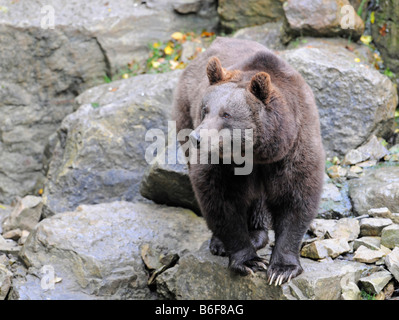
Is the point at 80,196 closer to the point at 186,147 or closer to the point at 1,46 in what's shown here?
the point at 186,147

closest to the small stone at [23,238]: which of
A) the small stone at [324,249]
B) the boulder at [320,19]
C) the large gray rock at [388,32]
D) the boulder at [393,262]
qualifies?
the small stone at [324,249]

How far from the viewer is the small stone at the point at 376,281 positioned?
4.83m

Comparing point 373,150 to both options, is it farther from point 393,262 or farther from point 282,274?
point 282,274

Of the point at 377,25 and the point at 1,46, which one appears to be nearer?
the point at 377,25

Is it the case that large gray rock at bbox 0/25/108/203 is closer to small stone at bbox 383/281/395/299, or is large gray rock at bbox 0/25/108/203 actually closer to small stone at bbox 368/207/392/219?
small stone at bbox 368/207/392/219

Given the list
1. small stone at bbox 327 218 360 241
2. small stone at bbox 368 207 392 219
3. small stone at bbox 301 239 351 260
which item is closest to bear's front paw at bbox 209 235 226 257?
small stone at bbox 301 239 351 260

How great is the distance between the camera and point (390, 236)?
17.6 feet

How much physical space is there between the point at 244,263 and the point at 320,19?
5002 millimetres

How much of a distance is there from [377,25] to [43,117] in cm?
631

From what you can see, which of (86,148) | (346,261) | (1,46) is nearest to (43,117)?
(1,46)

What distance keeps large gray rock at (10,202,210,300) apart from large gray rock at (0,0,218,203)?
12.8 feet

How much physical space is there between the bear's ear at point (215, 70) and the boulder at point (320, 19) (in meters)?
4.61

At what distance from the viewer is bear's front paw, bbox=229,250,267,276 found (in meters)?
5.09

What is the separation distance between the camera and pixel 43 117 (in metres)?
10.2
